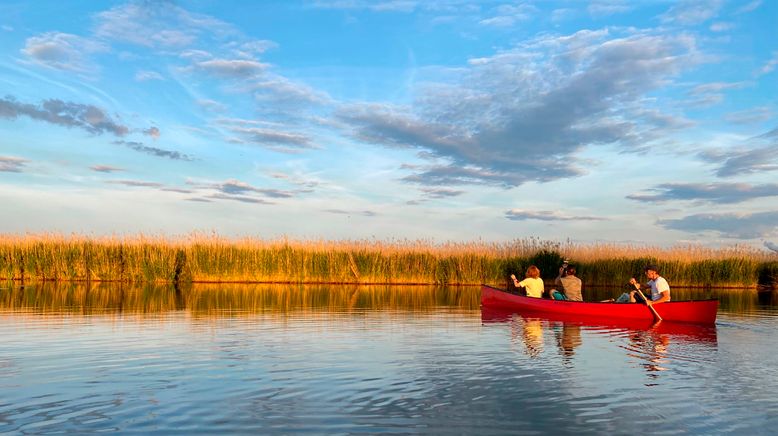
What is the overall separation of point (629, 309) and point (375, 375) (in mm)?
9347

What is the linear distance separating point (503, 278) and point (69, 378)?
25542 mm

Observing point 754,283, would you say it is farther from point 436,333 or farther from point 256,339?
point 256,339

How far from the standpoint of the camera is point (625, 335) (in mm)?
13055

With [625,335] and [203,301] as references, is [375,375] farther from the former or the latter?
[203,301]

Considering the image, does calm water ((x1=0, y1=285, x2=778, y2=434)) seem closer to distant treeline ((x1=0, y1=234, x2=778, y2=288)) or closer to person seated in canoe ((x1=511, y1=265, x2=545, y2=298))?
person seated in canoe ((x1=511, y1=265, x2=545, y2=298))

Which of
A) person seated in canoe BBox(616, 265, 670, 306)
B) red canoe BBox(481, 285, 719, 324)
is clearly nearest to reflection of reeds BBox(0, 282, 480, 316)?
red canoe BBox(481, 285, 719, 324)

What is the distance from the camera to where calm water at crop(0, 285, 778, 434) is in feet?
20.9

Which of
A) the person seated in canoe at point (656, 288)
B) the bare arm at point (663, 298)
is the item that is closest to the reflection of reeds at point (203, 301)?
the person seated in canoe at point (656, 288)

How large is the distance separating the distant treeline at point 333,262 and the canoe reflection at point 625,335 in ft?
45.5

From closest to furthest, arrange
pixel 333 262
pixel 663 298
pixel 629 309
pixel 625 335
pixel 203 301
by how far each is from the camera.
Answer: pixel 625 335, pixel 663 298, pixel 629 309, pixel 203 301, pixel 333 262

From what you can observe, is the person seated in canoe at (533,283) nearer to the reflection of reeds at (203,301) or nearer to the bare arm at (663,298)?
the reflection of reeds at (203,301)

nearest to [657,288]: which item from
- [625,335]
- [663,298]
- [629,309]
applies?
[663,298]

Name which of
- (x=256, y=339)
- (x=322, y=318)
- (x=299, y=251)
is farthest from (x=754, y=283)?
(x=256, y=339)

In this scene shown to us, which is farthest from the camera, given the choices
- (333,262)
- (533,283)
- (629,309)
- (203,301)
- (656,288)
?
(333,262)
